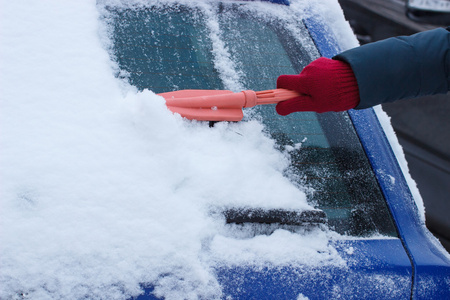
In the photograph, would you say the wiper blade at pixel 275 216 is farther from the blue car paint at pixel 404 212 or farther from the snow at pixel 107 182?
the blue car paint at pixel 404 212

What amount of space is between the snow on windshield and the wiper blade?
0.03 m

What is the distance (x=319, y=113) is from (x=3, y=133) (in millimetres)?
1183

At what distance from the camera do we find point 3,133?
1033 millimetres

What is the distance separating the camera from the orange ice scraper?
1.28m

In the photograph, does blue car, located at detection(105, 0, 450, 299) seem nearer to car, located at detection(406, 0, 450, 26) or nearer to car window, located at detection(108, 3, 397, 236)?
car window, located at detection(108, 3, 397, 236)

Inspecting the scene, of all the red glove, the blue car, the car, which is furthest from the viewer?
the car

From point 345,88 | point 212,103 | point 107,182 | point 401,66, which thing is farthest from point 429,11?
point 107,182

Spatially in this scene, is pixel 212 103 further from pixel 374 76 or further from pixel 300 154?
pixel 374 76

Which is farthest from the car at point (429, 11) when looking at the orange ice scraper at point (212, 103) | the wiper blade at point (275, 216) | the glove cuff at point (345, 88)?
the wiper blade at point (275, 216)

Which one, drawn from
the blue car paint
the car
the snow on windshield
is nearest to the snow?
the snow on windshield

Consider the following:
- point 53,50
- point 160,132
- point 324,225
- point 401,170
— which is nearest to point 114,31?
point 53,50

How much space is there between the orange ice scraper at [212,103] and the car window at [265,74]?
0.08m

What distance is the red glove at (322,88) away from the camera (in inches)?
56.1

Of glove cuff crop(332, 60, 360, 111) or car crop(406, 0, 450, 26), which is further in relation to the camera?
car crop(406, 0, 450, 26)
